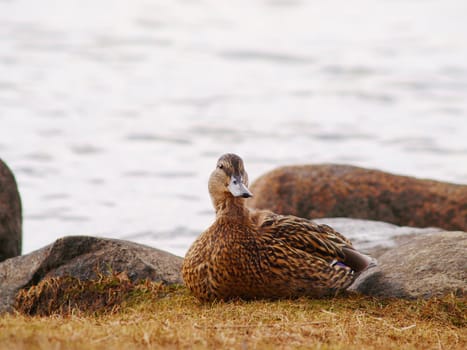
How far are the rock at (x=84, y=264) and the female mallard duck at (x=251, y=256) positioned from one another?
880 millimetres

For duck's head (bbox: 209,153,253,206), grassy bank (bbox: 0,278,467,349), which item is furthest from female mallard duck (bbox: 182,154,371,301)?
grassy bank (bbox: 0,278,467,349)

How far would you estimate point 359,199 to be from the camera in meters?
12.3

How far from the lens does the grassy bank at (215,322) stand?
552 cm

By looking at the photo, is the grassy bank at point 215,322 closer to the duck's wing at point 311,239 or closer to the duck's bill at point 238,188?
the duck's wing at point 311,239

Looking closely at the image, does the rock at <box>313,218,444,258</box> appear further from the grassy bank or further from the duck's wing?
the grassy bank

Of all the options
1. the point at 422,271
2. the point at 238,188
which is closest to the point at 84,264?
the point at 238,188

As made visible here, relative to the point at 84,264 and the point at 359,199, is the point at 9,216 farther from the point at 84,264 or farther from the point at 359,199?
the point at 359,199

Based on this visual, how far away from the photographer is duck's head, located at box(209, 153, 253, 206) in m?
7.52

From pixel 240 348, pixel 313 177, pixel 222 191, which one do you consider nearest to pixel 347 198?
pixel 313 177

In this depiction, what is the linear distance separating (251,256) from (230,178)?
2.26 ft

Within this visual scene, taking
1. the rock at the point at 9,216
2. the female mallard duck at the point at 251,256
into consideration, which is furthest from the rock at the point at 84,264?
the rock at the point at 9,216

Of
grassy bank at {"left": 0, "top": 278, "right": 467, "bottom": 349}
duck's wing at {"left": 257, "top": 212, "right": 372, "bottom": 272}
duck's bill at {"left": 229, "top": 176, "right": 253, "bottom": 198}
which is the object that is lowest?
grassy bank at {"left": 0, "top": 278, "right": 467, "bottom": 349}

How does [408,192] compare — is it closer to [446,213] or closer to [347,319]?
[446,213]

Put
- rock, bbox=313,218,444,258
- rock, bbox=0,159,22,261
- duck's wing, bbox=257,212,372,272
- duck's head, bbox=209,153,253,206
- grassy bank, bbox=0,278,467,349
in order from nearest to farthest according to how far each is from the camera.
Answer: grassy bank, bbox=0,278,467,349 < duck's head, bbox=209,153,253,206 < duck's wing, bbox=257,212,372,272 < rock, bbox=313,218,444,258 < rock, bbox=0,159,22,261
